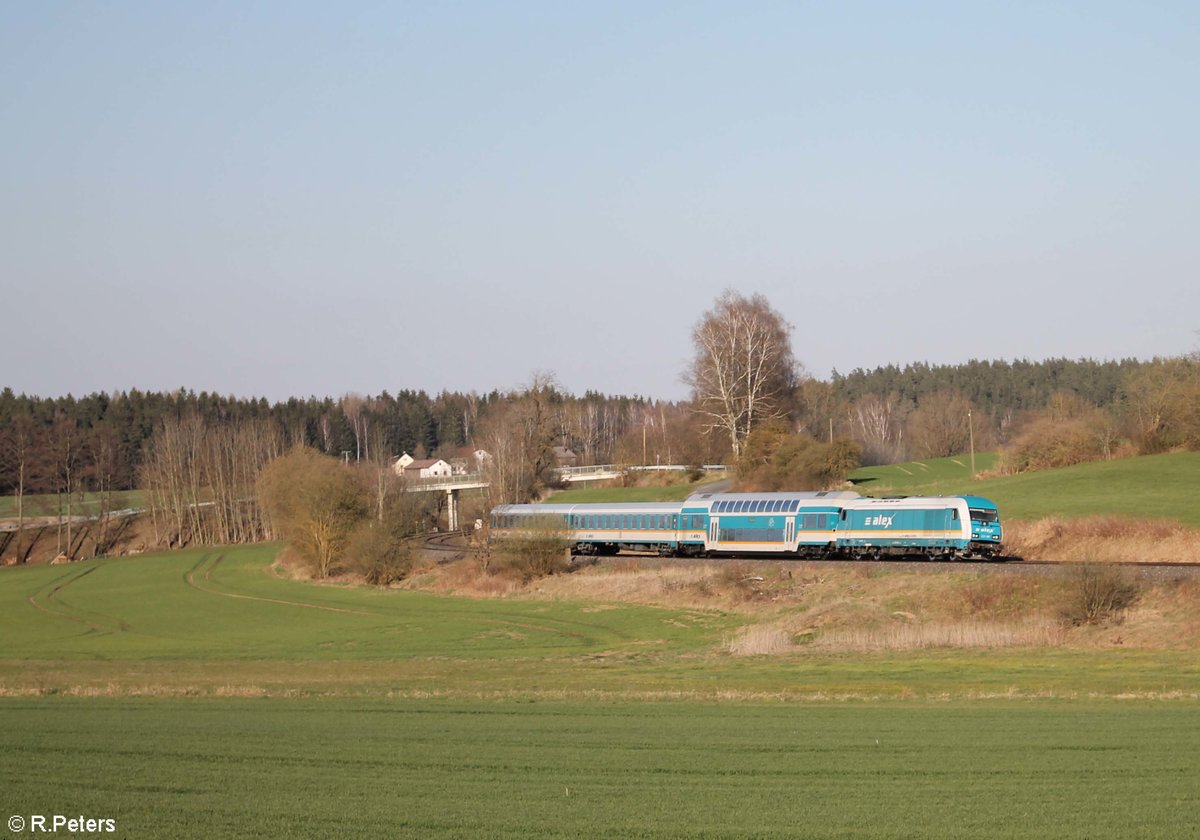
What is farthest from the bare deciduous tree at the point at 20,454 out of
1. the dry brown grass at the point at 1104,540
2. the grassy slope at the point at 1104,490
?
the dry brown grass at the point at 1104,540

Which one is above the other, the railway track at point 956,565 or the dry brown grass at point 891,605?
the railway track at point 956,565

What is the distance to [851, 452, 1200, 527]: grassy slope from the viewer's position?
54.2 meters

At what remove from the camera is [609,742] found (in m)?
20.2

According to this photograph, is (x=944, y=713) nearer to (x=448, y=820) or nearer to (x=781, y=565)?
(x=448, y=820)

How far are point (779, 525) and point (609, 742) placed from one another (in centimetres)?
3845

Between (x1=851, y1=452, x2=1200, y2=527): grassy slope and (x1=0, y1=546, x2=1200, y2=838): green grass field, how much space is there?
72.8ft

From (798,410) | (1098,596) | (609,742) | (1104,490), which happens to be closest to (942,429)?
(798,410)

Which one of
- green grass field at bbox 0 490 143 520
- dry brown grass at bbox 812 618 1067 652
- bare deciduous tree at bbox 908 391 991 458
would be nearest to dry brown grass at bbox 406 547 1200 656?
dry brown grass at bbox 812 618 1067 652

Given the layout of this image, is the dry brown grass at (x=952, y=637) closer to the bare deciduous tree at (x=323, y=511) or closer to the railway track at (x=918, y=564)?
the railway track at (x=918, y=564)

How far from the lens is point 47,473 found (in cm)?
12531

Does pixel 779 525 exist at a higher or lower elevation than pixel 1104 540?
higher

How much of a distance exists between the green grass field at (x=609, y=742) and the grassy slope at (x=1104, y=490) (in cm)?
2217

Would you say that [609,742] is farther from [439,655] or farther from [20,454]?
[20,454]

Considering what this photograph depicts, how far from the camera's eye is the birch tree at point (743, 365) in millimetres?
91750
